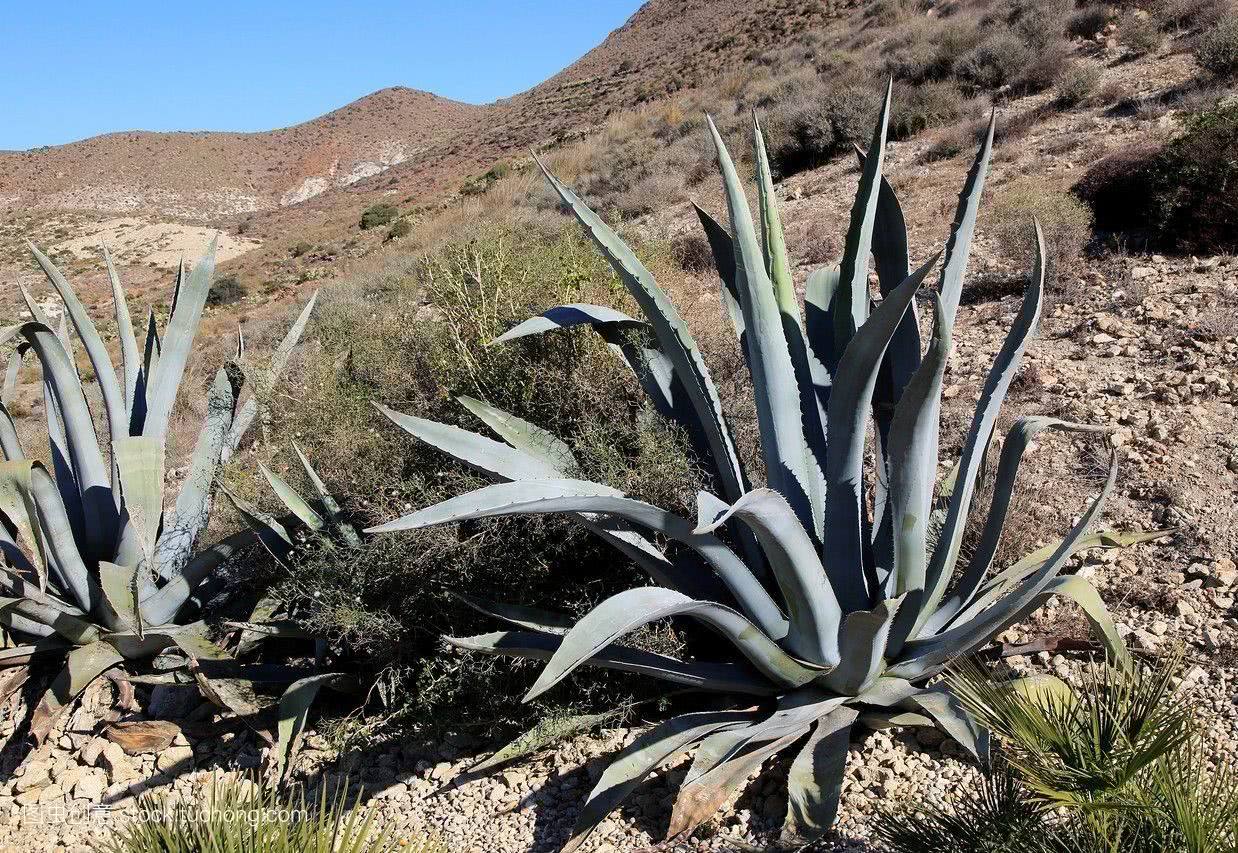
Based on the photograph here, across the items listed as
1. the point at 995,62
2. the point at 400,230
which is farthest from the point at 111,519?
the point at 400,230

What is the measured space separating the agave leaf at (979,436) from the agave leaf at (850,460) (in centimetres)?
19

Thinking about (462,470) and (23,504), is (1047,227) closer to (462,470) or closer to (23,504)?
(462,470)

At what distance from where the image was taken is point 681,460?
3031mm

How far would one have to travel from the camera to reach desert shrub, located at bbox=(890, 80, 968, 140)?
10570mm

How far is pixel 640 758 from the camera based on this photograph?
7.85 ft

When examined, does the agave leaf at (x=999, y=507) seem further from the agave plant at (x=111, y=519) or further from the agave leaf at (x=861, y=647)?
the agave plant at (x=111, y=519)

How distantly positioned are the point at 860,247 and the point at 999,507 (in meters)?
0.87

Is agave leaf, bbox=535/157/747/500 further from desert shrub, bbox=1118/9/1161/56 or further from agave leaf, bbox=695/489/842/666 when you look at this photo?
desert shrub, bbox=1118/9/1161/56

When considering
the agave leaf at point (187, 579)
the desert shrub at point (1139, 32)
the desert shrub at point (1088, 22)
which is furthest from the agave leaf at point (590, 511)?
the desert shrub at point (1088, 22)

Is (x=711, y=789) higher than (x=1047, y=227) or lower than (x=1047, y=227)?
lower

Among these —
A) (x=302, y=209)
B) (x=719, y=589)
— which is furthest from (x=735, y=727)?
(x=302, y=209)

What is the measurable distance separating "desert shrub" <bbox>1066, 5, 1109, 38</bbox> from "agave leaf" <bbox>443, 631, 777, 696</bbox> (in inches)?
483

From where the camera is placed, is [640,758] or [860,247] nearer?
[640,758]

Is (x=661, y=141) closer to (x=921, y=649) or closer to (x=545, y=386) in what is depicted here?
(x=545, y=386)
